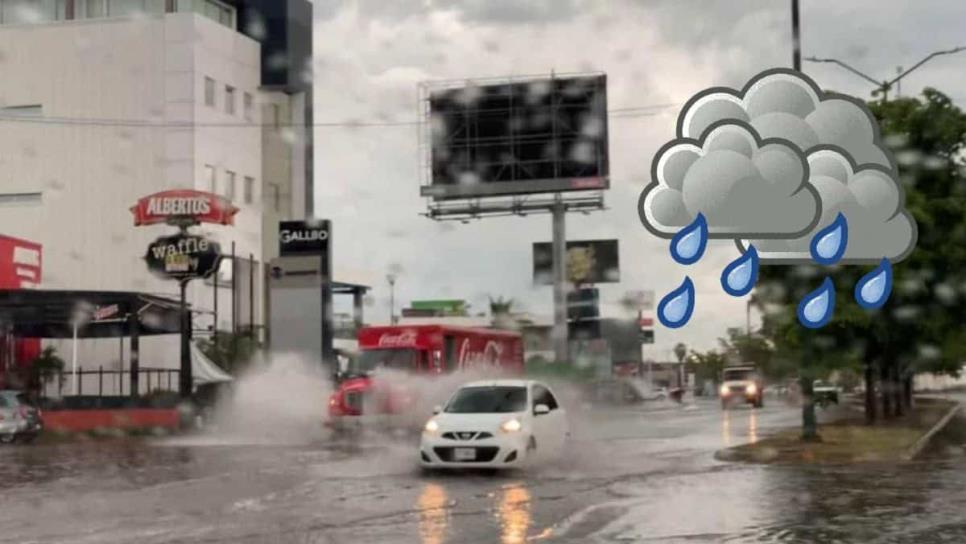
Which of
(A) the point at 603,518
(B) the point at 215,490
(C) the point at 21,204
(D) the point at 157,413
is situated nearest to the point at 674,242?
(A) the point at 603,518

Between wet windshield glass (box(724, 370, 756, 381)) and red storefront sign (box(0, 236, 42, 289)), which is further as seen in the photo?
wet windshield glass (box(724, 370, 756, 381))

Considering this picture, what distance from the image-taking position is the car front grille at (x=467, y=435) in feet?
70.6

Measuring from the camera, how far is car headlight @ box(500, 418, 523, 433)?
21609mm

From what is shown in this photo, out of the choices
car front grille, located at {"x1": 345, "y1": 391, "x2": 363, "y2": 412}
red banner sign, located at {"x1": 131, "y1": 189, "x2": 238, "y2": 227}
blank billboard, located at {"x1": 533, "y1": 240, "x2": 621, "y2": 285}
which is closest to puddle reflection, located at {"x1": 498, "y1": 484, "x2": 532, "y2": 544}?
car front grille, located at {"x1": 345, "y1": 391, "x2": 363, "y2": 412}

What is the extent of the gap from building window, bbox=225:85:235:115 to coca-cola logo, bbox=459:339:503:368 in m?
24.6

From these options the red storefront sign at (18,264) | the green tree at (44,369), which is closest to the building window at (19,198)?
the red storefront sign at (18,264)

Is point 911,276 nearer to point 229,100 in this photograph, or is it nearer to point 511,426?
point 511,426

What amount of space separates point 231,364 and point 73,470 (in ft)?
88.4

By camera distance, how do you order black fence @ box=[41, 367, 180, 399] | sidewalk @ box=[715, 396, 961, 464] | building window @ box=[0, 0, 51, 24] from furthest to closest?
building window @ box=[0, 0, 51, 24] → black fence @ box=[41, 367, 180, 399] → sidewalk @ box=[715, 396, 961, 464]

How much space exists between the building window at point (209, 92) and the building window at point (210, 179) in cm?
276

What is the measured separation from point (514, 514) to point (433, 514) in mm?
957

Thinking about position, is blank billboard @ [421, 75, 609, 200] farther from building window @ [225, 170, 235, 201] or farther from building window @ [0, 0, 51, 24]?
building window @ [0, 0, 51, 24]

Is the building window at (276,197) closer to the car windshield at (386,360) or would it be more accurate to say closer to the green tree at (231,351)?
the green tree at (231,351)

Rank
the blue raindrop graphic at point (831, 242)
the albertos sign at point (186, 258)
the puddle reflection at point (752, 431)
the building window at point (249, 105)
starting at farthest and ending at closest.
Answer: the building window at point (249, 105) → the albertos sign at point (186, 258) → the puddle reflection at point (752, 431) → the blue raindrop graphic at point (831, 242)
